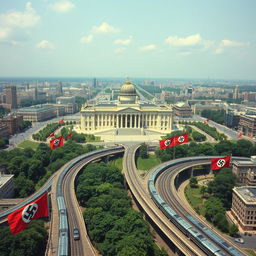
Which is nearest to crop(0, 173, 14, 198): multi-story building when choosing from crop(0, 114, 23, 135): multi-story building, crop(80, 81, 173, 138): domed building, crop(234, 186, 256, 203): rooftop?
crop(234, 186, 256, 203): rooftop

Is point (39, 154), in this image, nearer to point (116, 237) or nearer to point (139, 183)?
point (139, 183)

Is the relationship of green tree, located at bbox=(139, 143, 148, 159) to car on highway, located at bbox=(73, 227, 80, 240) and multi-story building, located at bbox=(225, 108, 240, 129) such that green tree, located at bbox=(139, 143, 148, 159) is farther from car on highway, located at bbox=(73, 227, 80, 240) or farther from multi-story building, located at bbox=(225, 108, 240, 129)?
multi-story building, located at bbox=(225, 108, 240, 129)

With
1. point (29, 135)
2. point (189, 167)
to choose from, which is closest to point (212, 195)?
point (189, 167)

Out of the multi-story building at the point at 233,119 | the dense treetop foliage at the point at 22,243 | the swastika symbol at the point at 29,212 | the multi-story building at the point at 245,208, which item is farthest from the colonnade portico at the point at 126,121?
the swastika symbol at the point at 29,212

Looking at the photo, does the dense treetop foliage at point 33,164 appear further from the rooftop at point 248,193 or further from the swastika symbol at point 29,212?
the rooftop at point 248,193

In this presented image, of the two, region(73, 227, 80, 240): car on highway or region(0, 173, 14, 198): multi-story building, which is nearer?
region(73, 227, 80, 240): car on highway

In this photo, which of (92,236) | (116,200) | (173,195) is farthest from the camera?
(173,195)
